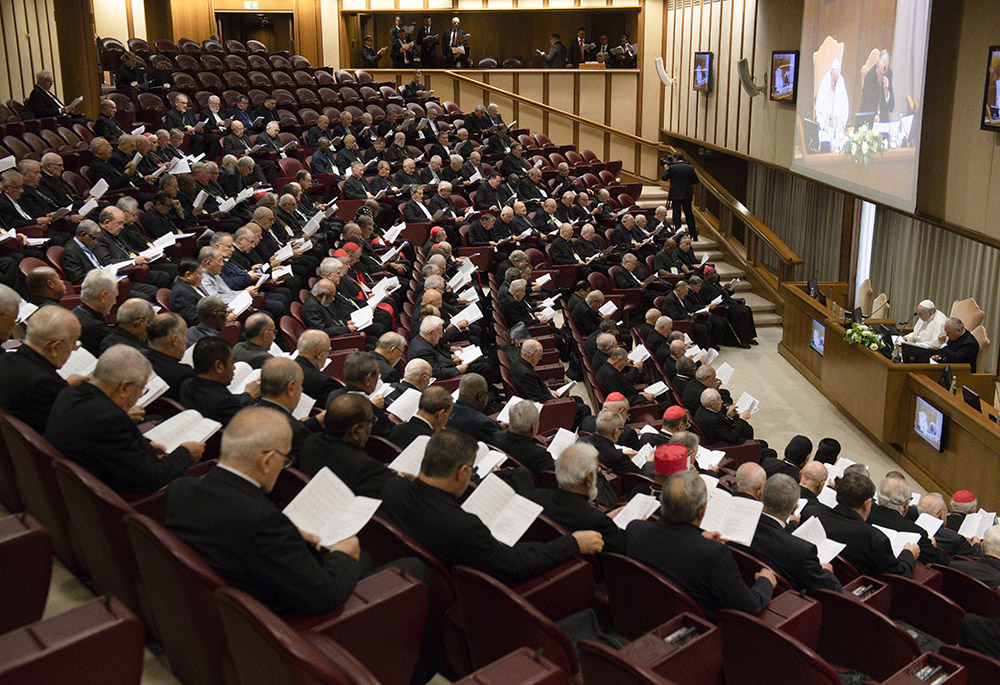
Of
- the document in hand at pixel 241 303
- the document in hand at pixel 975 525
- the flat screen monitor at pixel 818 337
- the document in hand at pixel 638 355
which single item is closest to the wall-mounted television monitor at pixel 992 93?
the flat screen monitor at pixel 818 337

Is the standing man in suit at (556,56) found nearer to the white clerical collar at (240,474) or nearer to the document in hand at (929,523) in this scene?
the document in hand at (929,523)

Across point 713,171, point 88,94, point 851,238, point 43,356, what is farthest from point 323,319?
point 713,171

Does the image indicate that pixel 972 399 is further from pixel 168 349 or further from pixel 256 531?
pixel 256 531

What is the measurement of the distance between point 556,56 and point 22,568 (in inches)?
580

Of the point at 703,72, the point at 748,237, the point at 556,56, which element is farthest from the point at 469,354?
the point at 556,56

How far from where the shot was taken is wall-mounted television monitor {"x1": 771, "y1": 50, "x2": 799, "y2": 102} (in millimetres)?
10293

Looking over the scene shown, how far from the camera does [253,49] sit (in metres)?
13.7

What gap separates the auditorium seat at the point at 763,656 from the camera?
2309 mm

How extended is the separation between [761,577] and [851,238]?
8.87m

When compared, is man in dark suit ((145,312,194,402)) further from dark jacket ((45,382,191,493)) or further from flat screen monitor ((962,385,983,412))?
flat screen monitor ((962,385,983,412))

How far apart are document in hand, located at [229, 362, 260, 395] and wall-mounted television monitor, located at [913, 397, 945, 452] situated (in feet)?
15.5

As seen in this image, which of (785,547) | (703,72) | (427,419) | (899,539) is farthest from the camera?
Answer: (703,72)

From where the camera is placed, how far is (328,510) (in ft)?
7.85

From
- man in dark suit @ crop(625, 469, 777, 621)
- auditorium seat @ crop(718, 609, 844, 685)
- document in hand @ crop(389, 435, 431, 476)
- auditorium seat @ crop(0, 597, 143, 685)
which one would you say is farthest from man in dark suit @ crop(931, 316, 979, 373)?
auditorium seat @ crop(0, 597, 143, 685)
